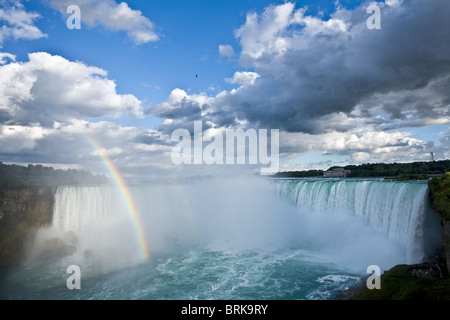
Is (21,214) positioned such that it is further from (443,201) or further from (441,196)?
(441,196)

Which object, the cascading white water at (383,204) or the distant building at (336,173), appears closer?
the cascading white water at (383,204)

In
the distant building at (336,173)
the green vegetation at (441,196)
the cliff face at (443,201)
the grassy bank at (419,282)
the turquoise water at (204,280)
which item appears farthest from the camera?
the distant building at (336,173)

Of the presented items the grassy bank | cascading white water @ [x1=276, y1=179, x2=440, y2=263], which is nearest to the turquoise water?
the grassy bank

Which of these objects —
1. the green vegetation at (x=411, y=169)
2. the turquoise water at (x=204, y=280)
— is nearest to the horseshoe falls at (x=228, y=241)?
the turquoise water at (x=204, y=280)

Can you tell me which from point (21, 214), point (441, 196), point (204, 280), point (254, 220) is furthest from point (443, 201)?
point (21, 214)

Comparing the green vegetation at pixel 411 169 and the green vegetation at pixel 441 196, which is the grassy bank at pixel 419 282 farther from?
the green vegetation at pixel 411 169

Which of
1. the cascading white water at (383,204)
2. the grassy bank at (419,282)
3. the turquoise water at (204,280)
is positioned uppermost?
the cascading white water at (383,204)

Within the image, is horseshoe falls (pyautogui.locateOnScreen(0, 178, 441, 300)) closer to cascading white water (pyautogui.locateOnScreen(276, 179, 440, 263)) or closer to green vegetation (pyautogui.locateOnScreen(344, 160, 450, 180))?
cascading white water (pyautogui.locateOnScreen(276, 179, 440, 263))
